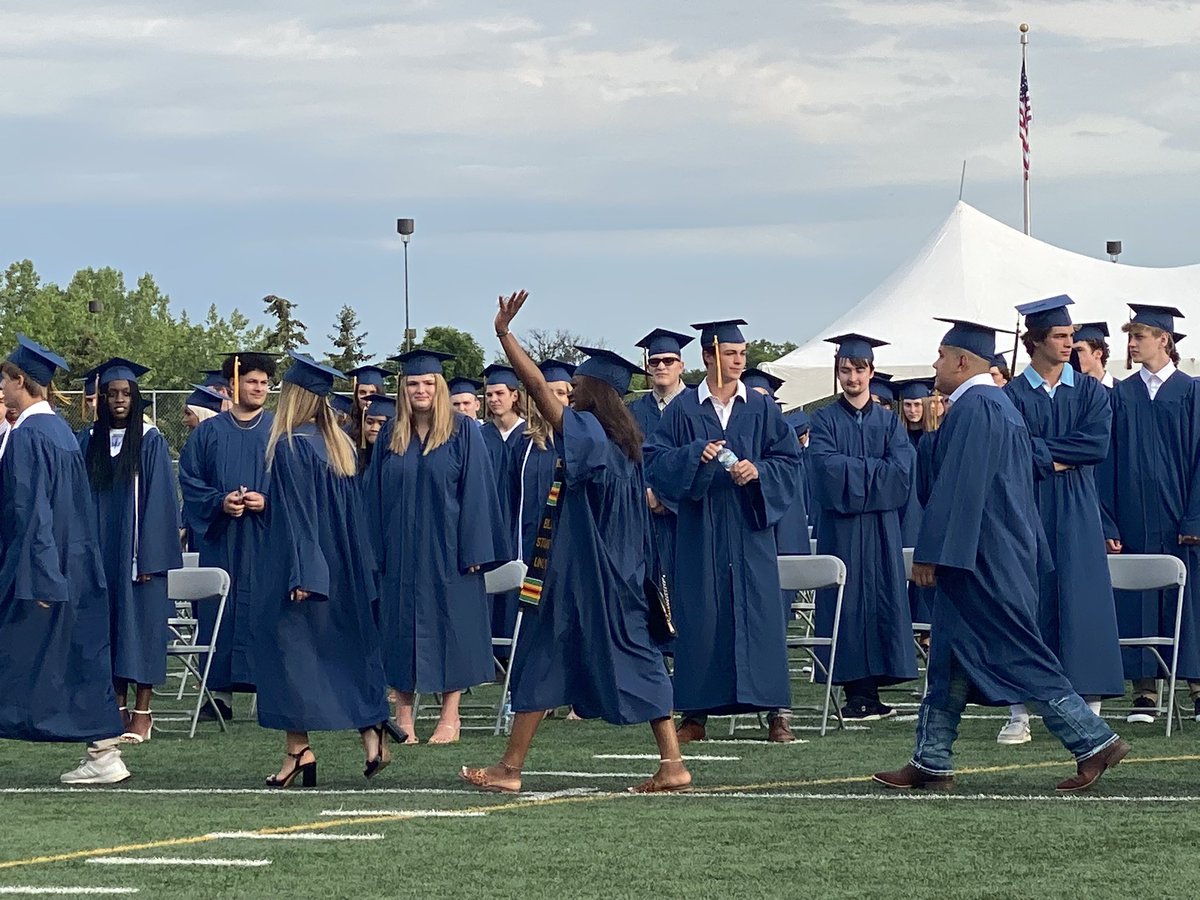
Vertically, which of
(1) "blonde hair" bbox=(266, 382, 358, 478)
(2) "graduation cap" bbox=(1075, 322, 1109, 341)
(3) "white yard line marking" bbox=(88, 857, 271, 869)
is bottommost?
(3) "white yard line marking" bbox=(88, 857, 271, 869)

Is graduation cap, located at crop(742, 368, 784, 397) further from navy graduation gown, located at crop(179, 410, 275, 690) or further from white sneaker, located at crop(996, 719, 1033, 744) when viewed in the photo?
white sneaker, located at crop(996, 719, 1033, 744)

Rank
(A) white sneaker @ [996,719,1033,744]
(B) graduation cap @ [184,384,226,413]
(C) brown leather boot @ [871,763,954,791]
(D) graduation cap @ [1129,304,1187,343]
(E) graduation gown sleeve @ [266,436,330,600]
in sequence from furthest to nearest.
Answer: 1. (B) graduation cap @ [184,384,226,413]
2. (D) graduation cap @ [1129,304,1187,343]
3. (A) white sneaker @ [996,719,1033,744]
4. (E) graduation gown sleeve @ [266,436,330,600]
5. (C) brown leather boot @ [871,763,954,791]

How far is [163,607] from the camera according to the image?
11703 millimetres

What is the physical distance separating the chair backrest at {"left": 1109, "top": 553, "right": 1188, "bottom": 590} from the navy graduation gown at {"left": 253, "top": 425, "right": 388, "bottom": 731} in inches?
157

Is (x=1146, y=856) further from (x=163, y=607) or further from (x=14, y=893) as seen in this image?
(x=163, y=607)

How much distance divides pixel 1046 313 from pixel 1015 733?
2.12 m

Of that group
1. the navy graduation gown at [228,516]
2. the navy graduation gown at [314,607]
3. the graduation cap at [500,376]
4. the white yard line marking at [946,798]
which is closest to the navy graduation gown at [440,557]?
the navy graduation gown at [228,516]

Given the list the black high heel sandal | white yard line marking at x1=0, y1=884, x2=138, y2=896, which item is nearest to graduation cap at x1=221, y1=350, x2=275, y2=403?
the black high heel sandal

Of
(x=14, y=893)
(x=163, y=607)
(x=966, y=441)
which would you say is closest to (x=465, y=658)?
(x=163, y=607)

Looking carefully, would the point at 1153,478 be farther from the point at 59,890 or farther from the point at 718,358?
the point at 59,890

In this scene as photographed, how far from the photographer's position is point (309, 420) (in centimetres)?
927

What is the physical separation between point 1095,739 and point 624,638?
6.19ft

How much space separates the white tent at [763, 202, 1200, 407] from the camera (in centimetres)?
2955

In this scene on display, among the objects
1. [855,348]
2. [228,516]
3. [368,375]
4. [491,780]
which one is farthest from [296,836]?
[368,375]
